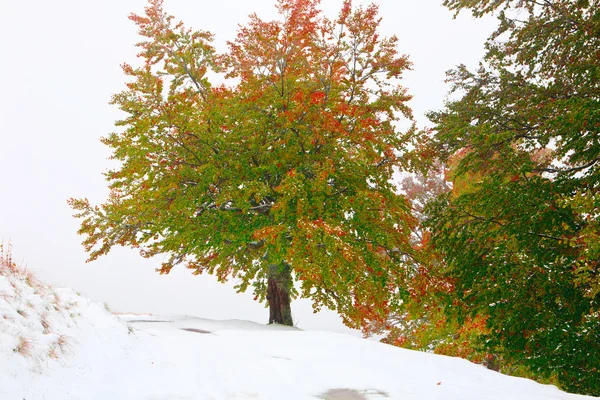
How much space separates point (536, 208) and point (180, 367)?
7090mm

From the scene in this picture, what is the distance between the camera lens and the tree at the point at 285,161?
34.7 feet

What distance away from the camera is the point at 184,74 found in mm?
14984

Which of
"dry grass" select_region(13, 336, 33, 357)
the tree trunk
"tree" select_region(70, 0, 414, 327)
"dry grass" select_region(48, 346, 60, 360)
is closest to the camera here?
"dry grass" select_region(13, 336, 33, 357)

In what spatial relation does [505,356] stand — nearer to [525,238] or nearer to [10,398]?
[525,238]

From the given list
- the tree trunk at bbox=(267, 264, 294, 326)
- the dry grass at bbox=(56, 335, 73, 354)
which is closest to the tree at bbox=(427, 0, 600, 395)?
the tree trunk at bbox=(267, 264, 294, 326)

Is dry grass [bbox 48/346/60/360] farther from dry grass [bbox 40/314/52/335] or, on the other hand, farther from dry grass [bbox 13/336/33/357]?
dry grass [bbox 40/314/52/335]

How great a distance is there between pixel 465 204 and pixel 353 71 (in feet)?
19.2

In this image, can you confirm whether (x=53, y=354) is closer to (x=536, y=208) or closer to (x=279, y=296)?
(x=536, y=208)

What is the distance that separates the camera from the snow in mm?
4191

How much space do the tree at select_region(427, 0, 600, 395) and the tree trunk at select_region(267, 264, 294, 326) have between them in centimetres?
607

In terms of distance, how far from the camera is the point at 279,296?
48.8ft

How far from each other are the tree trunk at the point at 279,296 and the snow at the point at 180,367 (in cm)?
695

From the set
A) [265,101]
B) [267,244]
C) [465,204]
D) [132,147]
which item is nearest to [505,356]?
[465,204]

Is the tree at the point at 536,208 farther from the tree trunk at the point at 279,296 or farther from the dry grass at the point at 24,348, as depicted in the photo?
the dry grass at the point at 24,348
